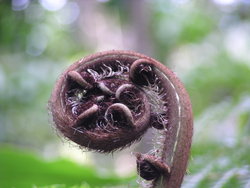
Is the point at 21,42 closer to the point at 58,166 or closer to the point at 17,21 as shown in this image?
the point at 17,21

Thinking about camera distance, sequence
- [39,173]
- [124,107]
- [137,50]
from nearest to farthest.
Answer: [124,107] → [39,173] → [137,50]

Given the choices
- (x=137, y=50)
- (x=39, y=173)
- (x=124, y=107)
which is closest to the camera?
(x=124, y=107)

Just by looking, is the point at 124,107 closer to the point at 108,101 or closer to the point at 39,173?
the point at 108,101

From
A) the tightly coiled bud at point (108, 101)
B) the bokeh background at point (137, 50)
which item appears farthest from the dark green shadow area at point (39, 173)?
the tightly coiled bud at point (108, 101)

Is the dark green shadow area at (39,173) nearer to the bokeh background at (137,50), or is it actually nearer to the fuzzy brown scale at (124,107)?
the bokeh background at (137,50)

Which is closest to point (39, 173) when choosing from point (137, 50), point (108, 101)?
point (108, 101)

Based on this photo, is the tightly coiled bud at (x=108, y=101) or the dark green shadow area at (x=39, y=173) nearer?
the tightly coiled bud at (x=108, y=101)

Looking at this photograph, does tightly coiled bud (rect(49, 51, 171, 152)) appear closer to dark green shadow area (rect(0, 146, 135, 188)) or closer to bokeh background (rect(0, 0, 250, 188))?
bokeh background (rect(0, 0, 250, 188))
